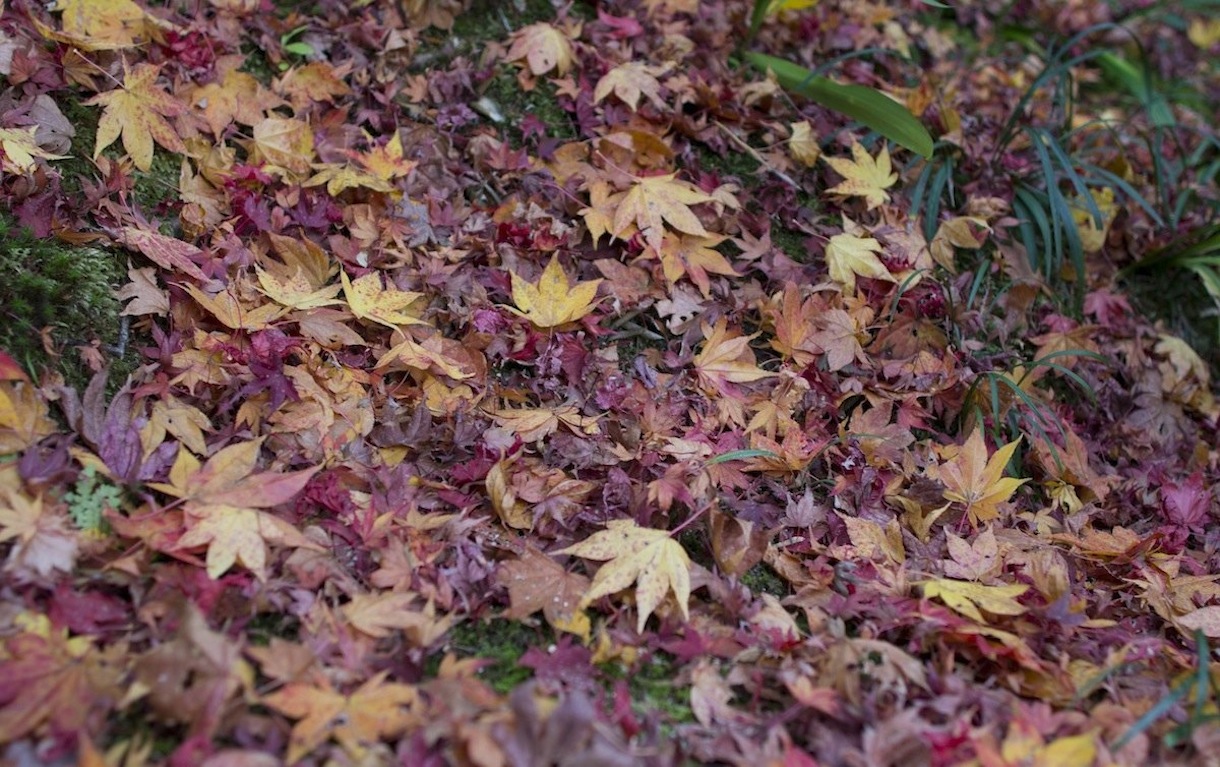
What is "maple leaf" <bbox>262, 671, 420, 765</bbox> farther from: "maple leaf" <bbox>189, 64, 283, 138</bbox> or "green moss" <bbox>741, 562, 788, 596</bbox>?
"maple leaf" <bbox>189, 64, 283, 138</bbox>

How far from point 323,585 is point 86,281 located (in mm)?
906

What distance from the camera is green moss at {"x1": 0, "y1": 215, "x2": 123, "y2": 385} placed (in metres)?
1.98

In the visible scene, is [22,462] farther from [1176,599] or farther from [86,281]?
[1176,599]

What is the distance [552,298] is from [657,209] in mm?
447

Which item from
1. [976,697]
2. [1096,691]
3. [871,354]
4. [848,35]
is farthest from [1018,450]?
[848,35]

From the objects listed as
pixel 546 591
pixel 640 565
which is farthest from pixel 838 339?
pixel 546 591

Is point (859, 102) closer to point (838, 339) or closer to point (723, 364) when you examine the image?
point (838, 339)

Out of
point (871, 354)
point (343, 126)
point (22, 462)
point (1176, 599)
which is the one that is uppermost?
point (343, 126)

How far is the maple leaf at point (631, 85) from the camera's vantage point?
9.27 ft

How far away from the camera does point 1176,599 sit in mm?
2145

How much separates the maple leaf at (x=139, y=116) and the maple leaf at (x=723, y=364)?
145 cm

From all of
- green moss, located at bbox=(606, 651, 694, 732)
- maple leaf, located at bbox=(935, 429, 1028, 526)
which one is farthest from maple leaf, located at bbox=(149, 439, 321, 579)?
maple leaf, located at bbox=(935, 429, 1028, 526)

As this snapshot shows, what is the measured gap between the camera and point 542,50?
2.87 meters

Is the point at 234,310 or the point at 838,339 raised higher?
the point at 234,310
